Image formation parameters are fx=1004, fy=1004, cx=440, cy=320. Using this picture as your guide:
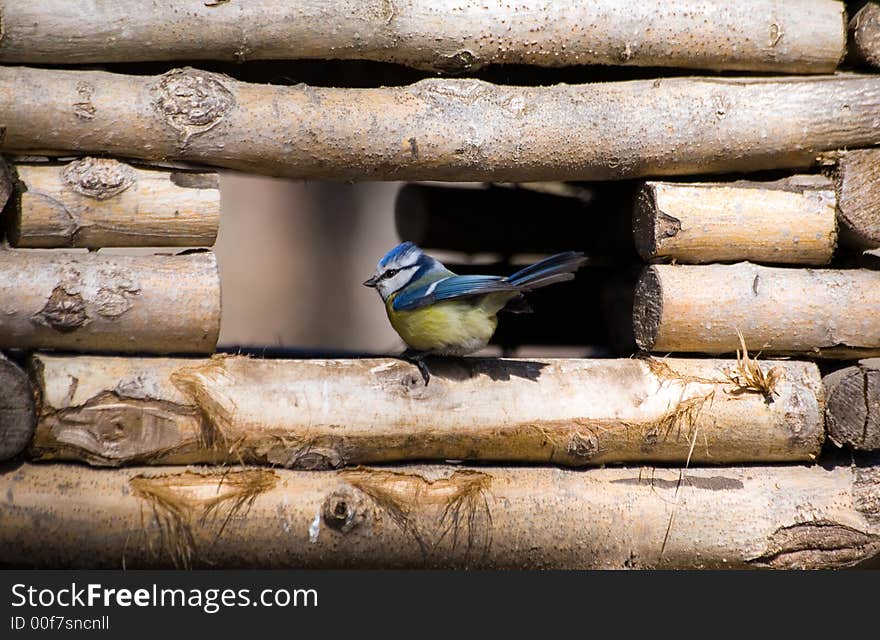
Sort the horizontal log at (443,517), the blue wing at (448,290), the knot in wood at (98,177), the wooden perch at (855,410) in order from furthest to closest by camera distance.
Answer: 1. the wooden perch at (855,410)
2. the blue wing at (448,290)
3. the knot in wood at (98,177)
4. the horizontal log at (443,517)

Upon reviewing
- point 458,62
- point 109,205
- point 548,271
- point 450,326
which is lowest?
point 450,326

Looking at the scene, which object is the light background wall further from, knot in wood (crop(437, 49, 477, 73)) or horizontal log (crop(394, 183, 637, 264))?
knot in wood (crop(437, 49, 477, 73))

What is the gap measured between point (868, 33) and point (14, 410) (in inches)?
133

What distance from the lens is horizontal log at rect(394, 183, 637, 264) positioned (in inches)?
200

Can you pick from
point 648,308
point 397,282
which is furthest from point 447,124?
point 648,308

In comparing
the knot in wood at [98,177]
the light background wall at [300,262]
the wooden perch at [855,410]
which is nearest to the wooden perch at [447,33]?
the knot in wood at [98,177]

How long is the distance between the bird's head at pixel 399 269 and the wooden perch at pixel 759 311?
2.98ft

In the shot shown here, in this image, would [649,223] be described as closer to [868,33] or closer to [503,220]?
[868,33]

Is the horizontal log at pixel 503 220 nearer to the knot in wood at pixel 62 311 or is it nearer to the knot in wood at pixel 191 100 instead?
the knot in wood at pixel 191 100

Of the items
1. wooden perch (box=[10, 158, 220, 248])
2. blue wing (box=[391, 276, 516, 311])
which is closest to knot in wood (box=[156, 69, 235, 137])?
wooden perch (box=[10, 158, 220, 248])

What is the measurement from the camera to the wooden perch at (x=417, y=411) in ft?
11.2

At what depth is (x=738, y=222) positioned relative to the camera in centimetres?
379

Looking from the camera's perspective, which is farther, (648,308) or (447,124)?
(648,308)

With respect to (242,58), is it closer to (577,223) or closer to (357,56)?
(357,56)
